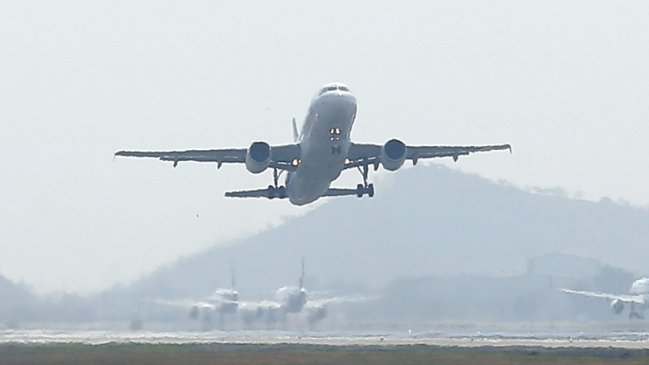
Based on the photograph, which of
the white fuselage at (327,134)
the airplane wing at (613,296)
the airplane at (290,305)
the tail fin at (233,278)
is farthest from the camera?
the tail fin at (233,278)

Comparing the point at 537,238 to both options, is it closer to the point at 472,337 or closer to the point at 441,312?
the point at 441,312

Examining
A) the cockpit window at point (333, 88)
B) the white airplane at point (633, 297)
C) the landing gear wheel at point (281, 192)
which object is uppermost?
the cockpit window at point (333, 88)

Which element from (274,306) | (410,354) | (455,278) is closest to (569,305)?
(455,278)

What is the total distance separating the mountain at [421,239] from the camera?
327ft

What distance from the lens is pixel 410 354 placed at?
6259cm

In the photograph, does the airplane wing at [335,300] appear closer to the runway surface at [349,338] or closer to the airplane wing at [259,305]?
the airplane wing at [259,305]

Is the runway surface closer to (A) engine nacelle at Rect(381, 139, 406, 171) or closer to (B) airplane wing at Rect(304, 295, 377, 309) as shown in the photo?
(B) airplane wing at Rect(304, 295, 377, 309)

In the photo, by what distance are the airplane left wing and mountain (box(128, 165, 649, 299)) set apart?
17.5 m

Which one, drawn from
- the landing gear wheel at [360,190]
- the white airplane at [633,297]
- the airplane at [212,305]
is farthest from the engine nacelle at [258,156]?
the white airplane at [633,297]

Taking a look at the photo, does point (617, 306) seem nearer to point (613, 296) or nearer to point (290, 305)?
point (613, 296)

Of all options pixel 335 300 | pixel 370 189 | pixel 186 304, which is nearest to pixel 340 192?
pixel 370 189

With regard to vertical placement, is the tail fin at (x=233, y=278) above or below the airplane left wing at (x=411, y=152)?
below

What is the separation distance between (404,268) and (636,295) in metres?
17.7

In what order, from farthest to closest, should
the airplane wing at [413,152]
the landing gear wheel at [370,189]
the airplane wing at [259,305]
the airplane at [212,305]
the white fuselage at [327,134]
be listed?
the airplane wing at [259,305], the airplane at [212,305], the landing gear wheel at [370,189], the airplane wing at [413,152], the white fuselage at [327,134]
